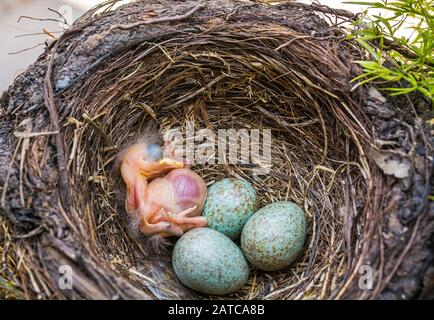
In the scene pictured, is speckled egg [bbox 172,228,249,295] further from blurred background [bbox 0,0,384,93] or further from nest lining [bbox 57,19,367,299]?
blurred background [bbox 0,0,384,93]

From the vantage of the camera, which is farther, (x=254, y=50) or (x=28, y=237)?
(x=254, y=50)

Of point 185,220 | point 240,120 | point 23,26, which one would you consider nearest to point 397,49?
point 240,120

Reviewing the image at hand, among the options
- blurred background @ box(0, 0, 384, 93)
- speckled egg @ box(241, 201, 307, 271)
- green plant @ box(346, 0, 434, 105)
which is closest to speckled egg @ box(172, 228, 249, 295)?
speckled egg @ box(241, 201, 307, 271)

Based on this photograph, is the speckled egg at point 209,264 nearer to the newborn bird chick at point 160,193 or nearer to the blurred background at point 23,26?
the newborn bird chick at point 160,193

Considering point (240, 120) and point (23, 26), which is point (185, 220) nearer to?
point (240, 120)
